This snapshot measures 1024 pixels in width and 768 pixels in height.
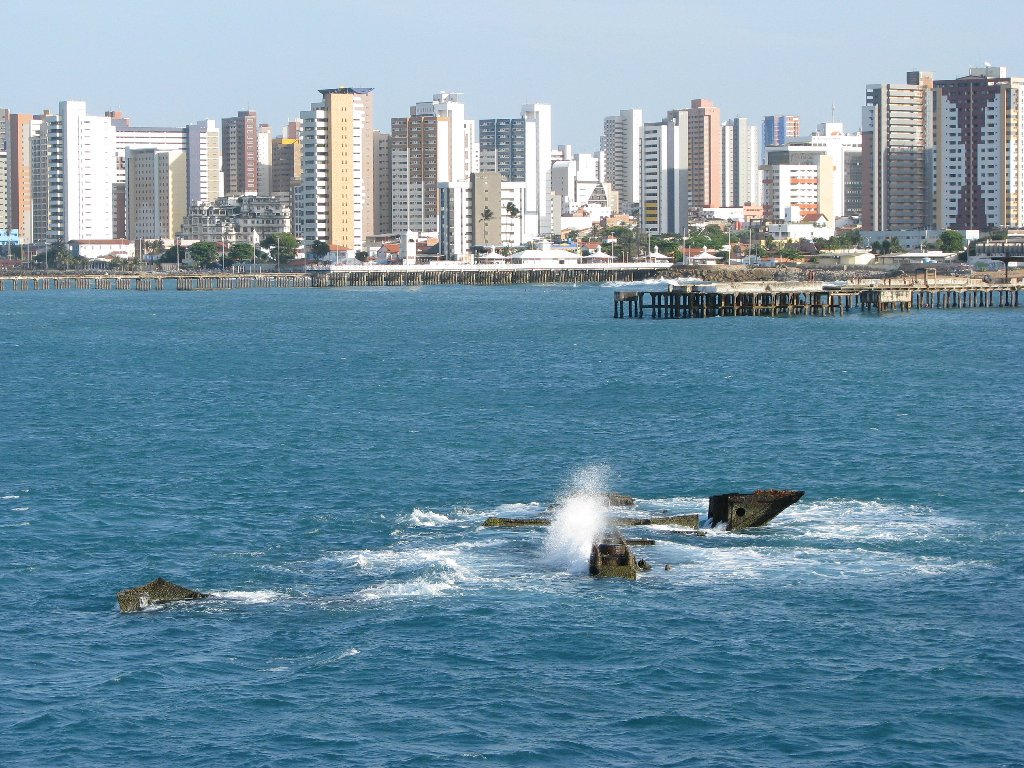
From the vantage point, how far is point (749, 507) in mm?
38438

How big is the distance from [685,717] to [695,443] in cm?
2952

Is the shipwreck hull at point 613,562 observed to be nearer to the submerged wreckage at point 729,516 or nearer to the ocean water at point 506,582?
the ocean water at point 506,582

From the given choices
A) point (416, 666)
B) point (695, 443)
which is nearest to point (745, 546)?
point (416, 666)

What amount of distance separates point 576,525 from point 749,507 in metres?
4.36

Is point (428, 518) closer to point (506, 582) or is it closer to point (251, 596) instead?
point (506, 582)

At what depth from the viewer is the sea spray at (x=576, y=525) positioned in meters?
35.1

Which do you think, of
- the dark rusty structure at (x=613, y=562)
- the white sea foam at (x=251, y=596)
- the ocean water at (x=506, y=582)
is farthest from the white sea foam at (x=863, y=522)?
the white sea foam at (x=251, y=596)

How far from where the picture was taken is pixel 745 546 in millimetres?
36688

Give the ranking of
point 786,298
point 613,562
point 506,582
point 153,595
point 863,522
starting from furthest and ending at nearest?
point 786,298 → point 863,522 → point 613,562 → point 506,582 → point 153,595

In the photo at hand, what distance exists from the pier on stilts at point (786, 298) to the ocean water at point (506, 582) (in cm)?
5657

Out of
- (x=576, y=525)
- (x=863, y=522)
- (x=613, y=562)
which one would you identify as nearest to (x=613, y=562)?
(x=613, y=562)

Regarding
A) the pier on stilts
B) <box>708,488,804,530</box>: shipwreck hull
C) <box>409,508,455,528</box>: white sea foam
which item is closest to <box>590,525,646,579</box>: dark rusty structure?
<box>708,488,804,530</box>: shipwreck hull

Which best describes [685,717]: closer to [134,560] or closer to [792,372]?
[134,560]

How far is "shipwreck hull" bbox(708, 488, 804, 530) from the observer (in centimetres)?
3838
